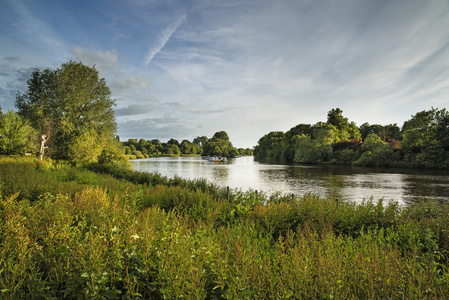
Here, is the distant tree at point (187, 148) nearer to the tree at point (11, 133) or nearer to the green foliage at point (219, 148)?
the green foliage at point (219, 148)

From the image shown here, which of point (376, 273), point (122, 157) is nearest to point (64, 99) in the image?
point (122, 157)

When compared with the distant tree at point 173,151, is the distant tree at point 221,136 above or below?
above

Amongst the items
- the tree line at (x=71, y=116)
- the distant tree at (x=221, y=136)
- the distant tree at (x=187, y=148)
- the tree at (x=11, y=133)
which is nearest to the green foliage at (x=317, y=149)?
the tree line at (x=71, y=116)

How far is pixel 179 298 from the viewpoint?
2.35 metres

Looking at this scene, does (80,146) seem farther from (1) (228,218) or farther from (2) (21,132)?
(1) (228,218)

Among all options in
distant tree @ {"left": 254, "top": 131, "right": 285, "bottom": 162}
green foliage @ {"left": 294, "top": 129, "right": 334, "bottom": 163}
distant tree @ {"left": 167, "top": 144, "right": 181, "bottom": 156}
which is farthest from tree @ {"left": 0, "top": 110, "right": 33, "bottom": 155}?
distant tree @ {"left": 167, "top": 144, "right": 181, "bottom": 156}

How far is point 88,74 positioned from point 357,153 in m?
55.3

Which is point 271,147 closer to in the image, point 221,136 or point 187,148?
point 221,136

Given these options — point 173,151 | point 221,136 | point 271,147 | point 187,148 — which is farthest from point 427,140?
point 187,148

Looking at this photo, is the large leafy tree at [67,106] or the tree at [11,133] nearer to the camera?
the tree at [11,133]

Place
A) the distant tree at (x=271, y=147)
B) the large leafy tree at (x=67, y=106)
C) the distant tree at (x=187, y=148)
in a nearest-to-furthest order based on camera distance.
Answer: the large leafy tree at (x=67, y=106) < the distant tree at (x=271, y=147) < the distant tree at (x=187, y=148)

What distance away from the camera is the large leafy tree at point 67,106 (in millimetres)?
25781

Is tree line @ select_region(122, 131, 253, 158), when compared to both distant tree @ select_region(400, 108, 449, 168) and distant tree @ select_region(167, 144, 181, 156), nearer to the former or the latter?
distant tree @ select_region(167, 144, 181, 156)

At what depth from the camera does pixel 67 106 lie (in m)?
27.1
